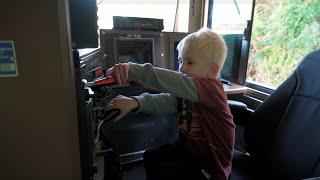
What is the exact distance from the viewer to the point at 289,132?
42.2 inches

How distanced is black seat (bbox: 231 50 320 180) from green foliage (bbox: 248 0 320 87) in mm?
541

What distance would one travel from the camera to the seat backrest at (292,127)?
0.98 m

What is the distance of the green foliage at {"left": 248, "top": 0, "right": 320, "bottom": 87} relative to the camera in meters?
1.52

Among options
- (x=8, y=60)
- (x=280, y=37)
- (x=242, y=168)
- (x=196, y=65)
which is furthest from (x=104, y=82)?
(x=280, y=37)

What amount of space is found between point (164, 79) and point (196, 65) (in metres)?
0.18

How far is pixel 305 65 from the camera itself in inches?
42.7

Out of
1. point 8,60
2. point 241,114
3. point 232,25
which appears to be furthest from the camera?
point 232,25

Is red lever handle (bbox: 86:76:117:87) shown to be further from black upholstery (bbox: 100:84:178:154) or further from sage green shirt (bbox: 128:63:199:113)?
black upholstery (bbox: 100:84:178:154)

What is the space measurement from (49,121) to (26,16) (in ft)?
0.79

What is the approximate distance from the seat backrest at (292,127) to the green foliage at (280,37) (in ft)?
1.78

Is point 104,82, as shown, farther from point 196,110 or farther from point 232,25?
point 232,25

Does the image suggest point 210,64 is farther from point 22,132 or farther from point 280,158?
point 22,132

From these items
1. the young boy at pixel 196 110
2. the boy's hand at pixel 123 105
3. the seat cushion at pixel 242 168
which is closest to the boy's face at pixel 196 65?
the young boy at pixel 196 110

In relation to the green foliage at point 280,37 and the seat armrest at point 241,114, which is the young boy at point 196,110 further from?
the green foliage at point 280,37
